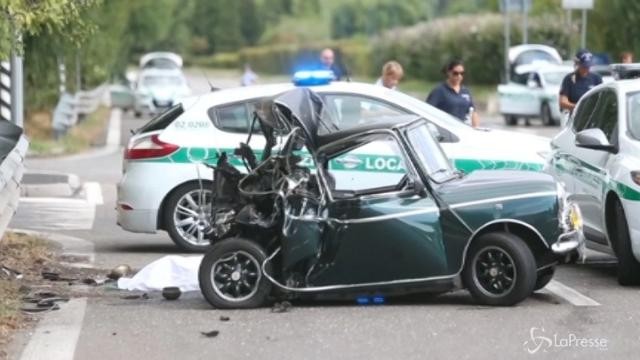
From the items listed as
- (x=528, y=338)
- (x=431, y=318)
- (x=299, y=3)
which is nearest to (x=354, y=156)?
(x=431, y=318)

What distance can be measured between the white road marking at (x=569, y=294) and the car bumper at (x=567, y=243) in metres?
0.47

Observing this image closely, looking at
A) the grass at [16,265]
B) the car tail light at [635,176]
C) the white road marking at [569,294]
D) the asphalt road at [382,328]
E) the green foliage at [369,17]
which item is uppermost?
the green foliage at [369,17]

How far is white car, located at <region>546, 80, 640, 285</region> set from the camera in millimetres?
9917

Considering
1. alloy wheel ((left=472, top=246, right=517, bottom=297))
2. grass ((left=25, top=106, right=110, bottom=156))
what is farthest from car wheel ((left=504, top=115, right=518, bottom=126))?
alloy wheel ((left=472, top=246, right=517, bottom=297))

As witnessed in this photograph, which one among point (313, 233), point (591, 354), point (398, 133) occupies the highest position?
point (398, 133)

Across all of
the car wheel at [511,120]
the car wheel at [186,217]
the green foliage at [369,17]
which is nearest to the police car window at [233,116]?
the car wheel at [186,217]

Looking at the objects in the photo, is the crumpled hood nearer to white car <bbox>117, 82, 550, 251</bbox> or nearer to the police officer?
white car <bbox>117, 82, 550, 251</bbox>

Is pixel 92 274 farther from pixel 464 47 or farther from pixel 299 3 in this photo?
pixel 299 3

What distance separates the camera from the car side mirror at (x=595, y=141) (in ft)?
34.1

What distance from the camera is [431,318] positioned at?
8898 mm

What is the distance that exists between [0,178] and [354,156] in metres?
3.16

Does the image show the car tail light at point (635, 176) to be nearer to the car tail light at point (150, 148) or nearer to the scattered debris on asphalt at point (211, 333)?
the scattered debris on asphalt at point (211, 333)

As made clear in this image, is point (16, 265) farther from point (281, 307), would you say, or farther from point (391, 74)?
point (391, 74)

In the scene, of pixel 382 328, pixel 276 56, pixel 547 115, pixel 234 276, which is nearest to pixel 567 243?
pixel 382 328
